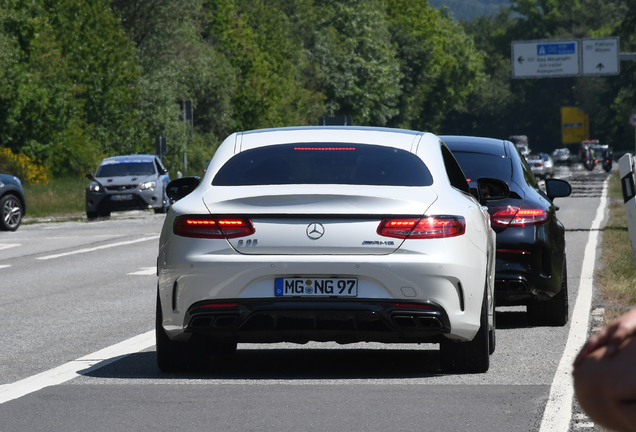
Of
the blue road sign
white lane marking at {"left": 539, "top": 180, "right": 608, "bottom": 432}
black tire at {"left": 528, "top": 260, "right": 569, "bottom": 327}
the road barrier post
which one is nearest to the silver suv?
white lane marking at {"left": 539, "top": 180, "right": 608, "bottom": 432}

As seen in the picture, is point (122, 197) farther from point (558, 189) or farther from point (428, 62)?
point (428, 62)

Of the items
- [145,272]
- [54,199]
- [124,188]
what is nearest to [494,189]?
[145,272]

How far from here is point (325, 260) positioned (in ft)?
21.5

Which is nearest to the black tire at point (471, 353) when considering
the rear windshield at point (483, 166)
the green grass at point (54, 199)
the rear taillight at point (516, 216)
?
the rear taillight at point (516, 216)

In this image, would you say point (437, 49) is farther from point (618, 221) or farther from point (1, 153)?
point (618, 221)

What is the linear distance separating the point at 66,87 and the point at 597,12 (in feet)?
348

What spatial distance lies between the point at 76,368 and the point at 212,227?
1419 mm

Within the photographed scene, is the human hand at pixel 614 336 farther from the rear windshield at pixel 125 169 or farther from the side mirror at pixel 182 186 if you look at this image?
the rear windshield at pixel 125 169

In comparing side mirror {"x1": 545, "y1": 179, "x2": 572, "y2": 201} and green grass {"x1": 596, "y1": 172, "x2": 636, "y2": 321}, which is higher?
side mirror {"x1": 545, "y1": 179, "x2": 572, "y2": 201}

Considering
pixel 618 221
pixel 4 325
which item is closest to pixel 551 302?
pixel 4 325

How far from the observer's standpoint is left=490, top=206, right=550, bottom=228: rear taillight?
366 inches

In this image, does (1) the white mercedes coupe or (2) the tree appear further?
(2) the tree

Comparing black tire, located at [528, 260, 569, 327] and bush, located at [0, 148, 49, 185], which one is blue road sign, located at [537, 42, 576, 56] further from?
black tire, located at [528, 260, 569, 327]

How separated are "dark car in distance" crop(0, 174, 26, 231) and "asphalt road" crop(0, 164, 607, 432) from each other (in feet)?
47.4
